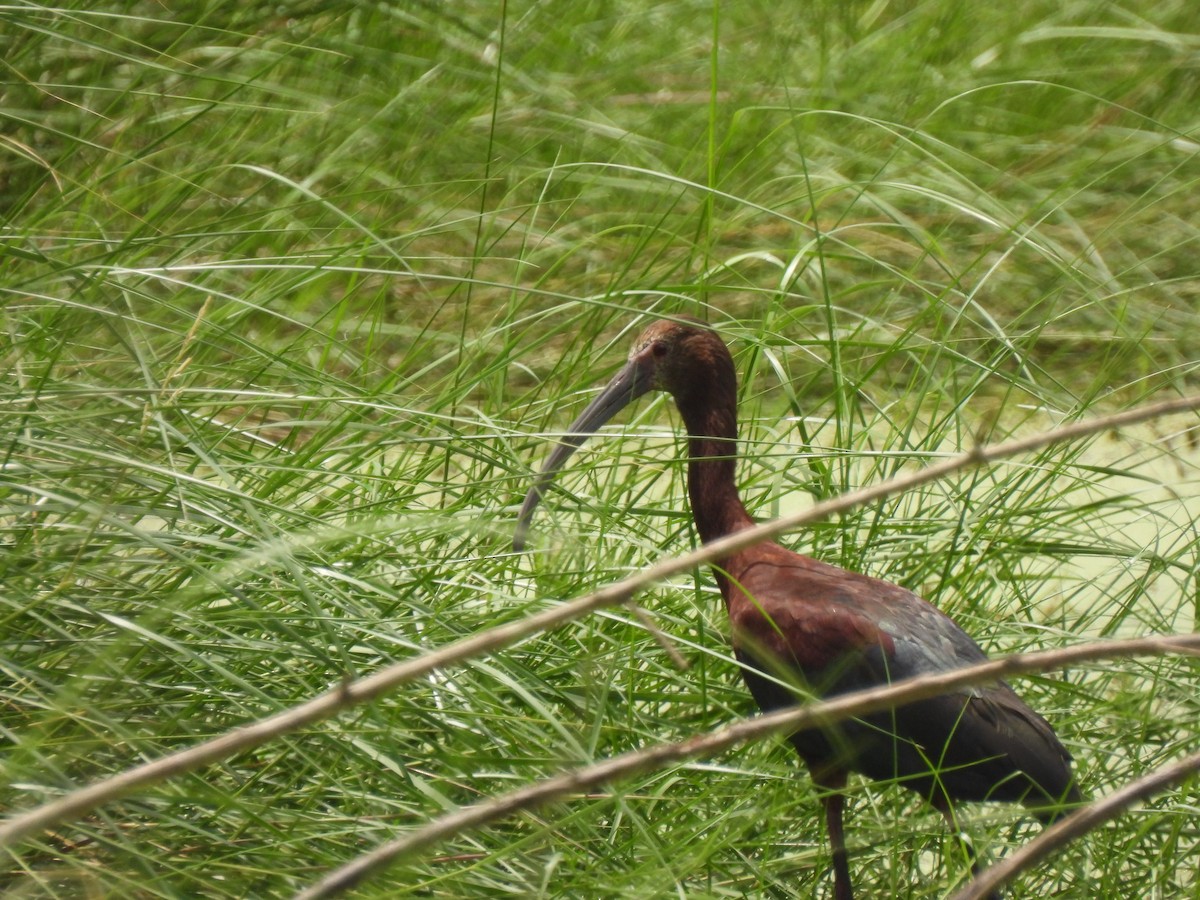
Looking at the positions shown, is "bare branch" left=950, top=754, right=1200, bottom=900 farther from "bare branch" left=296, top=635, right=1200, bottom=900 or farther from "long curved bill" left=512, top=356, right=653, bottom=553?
"long curved bill" left=512, top=356, right=653, bottom=553

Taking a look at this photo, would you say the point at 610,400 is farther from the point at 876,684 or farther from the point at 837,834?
the point at 837,834

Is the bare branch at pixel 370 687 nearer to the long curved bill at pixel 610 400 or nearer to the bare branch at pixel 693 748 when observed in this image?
the bare branch at pixel 693 748

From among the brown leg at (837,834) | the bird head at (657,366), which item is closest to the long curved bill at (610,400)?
the bird head at (657,366)

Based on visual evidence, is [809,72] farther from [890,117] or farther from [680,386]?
[680,386]

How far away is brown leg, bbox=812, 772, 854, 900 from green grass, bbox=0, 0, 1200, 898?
0.06 m

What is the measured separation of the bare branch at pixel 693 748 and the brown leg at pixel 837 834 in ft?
2.63

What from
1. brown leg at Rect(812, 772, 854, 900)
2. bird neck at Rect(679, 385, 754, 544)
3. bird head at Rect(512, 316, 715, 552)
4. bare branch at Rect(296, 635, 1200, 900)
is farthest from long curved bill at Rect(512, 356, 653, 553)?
bare branch at Rect(296, 635, 1200, 900)

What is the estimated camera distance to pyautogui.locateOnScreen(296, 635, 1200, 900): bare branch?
831 mm

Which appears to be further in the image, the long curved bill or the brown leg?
the long curved bill

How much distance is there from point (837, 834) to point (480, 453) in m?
0.61

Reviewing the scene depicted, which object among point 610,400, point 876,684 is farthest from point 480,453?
point 876,684

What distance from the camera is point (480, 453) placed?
6.38 ft

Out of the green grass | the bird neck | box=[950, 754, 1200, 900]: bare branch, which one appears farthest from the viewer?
the bird neck

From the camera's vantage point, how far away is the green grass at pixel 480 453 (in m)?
1.51
